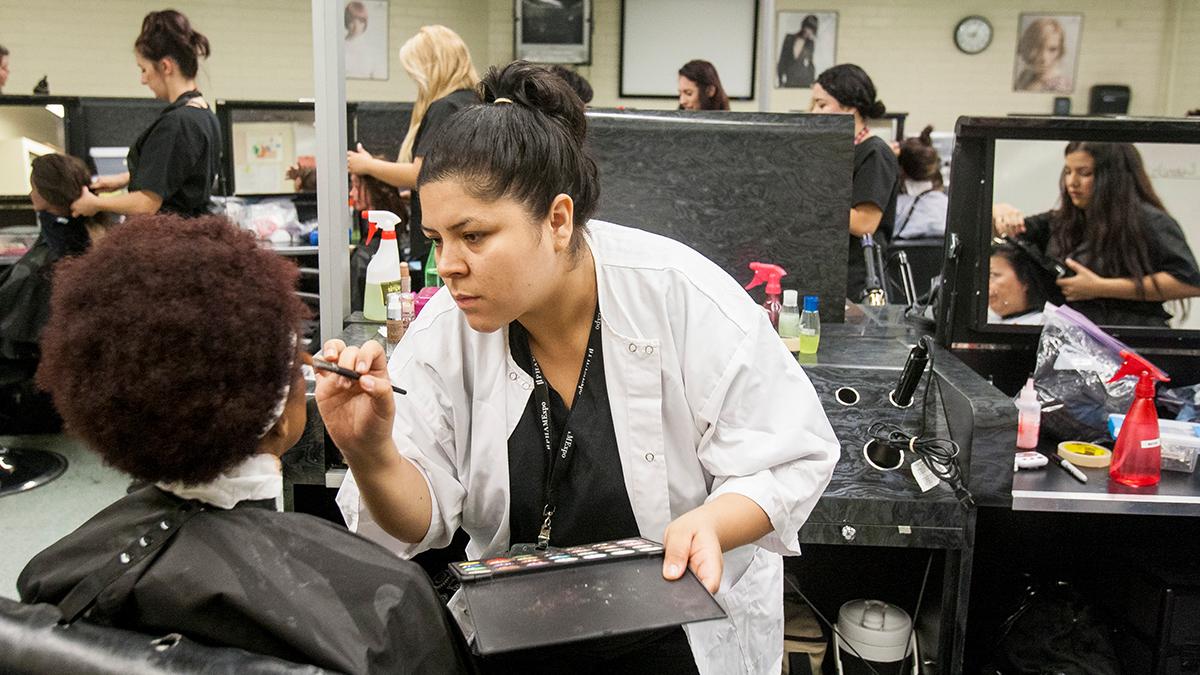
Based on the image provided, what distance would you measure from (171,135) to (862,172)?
2414mm

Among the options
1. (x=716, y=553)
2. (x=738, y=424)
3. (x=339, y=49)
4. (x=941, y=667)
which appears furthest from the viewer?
(x=339, y=49)

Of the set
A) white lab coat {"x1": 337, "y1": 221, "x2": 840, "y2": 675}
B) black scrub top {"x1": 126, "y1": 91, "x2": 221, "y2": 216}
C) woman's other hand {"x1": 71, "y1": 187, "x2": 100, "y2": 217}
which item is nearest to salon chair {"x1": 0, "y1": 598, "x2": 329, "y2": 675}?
white lab coat {"x1": 337, "y1": 221, "x2": 840, "y2": 675}

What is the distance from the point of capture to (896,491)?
70.9 inches

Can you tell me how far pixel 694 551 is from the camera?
1.15 metres

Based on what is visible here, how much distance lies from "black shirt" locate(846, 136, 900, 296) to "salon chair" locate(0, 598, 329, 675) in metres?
2.69

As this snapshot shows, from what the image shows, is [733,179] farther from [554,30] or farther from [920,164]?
[554,30]

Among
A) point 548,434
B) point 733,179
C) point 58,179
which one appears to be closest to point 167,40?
point 58,179

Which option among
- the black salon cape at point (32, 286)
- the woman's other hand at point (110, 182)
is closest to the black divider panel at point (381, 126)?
the woman's other hand at point (110, 182)

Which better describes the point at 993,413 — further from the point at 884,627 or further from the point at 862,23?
the point at 862,23

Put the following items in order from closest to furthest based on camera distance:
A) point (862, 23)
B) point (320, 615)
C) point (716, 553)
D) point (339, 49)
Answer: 1. point (320, 615)
2. point (716, 553)
3. point (339, 49)
4. point (862, 23)

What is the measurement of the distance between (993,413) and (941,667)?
1.72 feet

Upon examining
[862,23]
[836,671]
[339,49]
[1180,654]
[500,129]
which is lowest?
[836,671]

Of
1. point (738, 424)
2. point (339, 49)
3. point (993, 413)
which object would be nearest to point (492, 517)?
point (738, 424)

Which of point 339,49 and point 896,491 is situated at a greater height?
point 339,49
